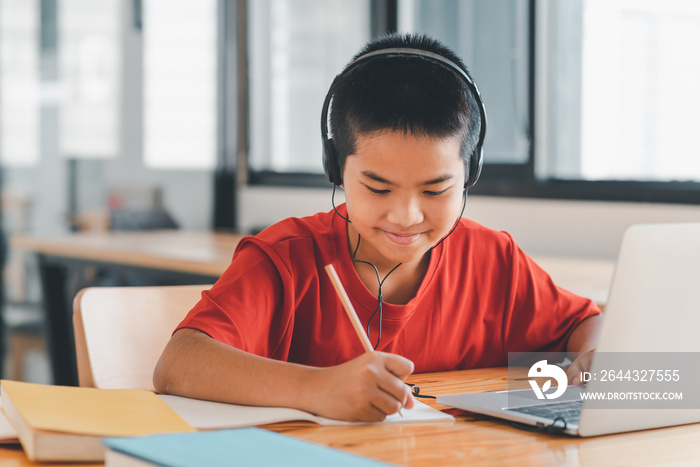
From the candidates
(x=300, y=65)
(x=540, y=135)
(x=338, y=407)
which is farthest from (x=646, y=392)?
(x=300, y=65)

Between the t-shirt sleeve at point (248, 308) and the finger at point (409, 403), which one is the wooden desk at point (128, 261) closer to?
the t-shirt sleeve at point (248, 308)

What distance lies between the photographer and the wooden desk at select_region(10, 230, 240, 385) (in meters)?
2.39

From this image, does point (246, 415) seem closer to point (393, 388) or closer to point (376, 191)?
point (393, 388)

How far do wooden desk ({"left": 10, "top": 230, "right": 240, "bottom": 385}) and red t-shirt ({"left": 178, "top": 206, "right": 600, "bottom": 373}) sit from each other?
114cm

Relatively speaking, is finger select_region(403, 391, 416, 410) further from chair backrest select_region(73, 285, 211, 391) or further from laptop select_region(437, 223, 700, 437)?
chair backrest select_region(73, 285, 211, 391)

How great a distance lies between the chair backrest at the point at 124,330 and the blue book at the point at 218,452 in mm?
499

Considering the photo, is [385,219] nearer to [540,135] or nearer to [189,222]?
[540,135]

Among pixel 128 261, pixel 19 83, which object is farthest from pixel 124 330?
pixel 19 83

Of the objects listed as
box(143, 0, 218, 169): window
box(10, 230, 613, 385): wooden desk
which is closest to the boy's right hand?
box(10, 230, 613, 385): wooden desk

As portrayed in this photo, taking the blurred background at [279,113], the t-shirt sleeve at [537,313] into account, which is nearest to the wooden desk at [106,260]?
the blurred background at [279,113]

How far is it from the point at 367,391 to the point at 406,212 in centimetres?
27

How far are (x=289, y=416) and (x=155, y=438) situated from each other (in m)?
0.19

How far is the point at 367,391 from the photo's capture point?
0.79 meters

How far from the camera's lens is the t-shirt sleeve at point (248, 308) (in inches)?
38.9
